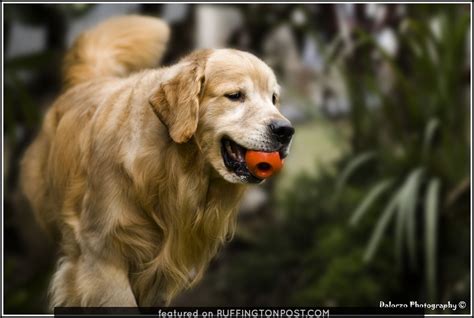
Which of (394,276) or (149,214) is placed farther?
(394,276)

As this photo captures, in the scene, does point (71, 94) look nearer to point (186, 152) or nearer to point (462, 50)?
point (186, 152)

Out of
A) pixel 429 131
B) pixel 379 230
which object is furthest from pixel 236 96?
pixel 429 131

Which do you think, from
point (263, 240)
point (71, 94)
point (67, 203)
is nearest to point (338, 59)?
point (263, 240)

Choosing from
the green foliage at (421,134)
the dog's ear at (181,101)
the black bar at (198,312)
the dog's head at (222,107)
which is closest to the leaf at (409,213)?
the green foliage at (421,134)

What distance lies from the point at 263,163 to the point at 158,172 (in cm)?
59

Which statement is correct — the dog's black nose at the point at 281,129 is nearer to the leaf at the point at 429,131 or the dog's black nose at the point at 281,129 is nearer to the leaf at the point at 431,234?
the leaf at the point at 431,234

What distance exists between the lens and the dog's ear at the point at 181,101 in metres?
3.30

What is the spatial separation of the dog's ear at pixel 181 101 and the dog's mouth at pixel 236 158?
0.18m

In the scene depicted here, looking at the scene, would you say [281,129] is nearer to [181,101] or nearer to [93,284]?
[181,101]

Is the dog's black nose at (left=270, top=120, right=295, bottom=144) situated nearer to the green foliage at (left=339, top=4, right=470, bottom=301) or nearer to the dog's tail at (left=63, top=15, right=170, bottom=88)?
the dog's tail at (left=63, top=15, right=170, bottom=88)

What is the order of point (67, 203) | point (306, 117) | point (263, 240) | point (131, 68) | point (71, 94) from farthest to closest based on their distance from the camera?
point (306, 117) → point (263, 240) → point (131, 68) → point (71, 94) → point (67, 203)

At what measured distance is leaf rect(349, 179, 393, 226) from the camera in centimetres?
669

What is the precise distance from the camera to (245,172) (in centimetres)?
331

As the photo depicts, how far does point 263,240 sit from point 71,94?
3.92 meters
